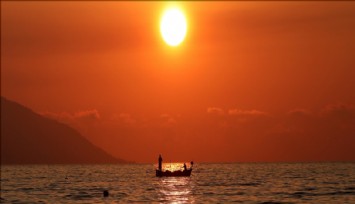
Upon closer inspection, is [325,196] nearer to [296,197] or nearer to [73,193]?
[296,197]

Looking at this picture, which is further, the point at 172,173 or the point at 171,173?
the point at 172,173

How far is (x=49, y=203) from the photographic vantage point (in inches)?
3086

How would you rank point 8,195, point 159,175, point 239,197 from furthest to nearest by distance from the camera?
point 159,175 < point 8,195 < point 239,197

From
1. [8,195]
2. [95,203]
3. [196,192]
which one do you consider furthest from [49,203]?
[196,192]

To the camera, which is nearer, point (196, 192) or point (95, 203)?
point (95, 203)

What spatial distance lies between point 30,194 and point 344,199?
44.3 meters

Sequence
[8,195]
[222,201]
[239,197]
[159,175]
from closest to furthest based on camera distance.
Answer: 1. [222,201]
2. [239,197]
3. [8,195]
4. [159,175]

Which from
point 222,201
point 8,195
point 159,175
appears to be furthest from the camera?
point 159,175

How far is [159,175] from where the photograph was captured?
5851 inches

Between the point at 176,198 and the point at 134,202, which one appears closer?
the point at 134,202

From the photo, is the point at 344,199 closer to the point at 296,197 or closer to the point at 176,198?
the point at 296,197

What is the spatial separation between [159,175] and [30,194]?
188 ft

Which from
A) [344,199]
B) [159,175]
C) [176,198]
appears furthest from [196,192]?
Result: [159,175]

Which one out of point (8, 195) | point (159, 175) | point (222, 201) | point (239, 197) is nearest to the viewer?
point (222, 201)
